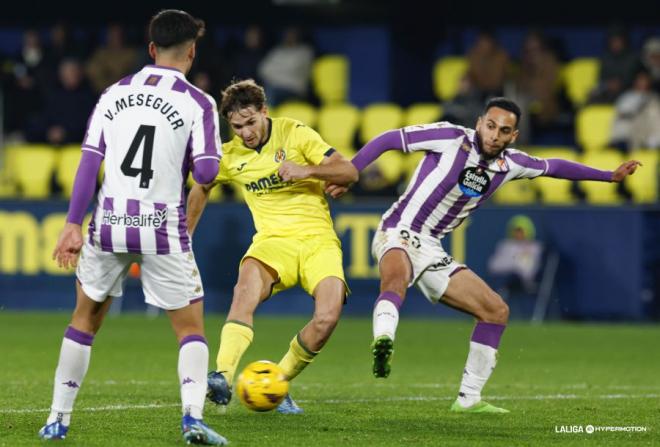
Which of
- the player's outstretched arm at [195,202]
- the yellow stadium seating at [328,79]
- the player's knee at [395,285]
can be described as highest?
the yellow stadium seating at [328,79]

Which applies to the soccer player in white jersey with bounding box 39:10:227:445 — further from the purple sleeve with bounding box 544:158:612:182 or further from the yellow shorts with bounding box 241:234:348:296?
the purple sleeve with bounding box 544:158:612:182

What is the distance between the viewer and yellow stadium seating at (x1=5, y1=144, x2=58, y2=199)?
1956cm

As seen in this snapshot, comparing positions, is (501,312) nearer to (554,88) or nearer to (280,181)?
(280,181)

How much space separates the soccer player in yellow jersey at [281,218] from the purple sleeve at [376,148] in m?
0.17

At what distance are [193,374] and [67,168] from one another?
13.4 m

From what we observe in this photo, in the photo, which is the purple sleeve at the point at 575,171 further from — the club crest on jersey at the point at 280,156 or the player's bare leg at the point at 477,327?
the club crest on jersey at the point at 280,156

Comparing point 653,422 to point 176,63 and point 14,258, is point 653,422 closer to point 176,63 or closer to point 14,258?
point 176,63

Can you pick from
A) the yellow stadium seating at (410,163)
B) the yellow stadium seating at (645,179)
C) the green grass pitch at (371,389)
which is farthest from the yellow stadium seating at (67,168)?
the yellow stadium seating at (645,179)

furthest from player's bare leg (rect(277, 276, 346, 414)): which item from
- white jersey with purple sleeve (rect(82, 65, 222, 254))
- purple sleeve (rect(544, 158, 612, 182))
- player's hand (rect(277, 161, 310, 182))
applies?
white jersey with purple sleeve (rect(82, 65, 222, 254))

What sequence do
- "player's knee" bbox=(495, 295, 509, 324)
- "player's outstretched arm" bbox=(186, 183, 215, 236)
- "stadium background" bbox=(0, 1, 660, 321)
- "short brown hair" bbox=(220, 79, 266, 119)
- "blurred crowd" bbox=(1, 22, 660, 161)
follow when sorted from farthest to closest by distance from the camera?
"blurred crowd" bbox=(1, 22, 660, 161), "stadium background" bbox=(0, 1, 660, 321), "player's knee" bbox=(495, 295, 509, 324), "player's outstretched arm" bbox=(186, 183, 215, 236), "short brown hair" bbox=(220, 79, 266, 119)

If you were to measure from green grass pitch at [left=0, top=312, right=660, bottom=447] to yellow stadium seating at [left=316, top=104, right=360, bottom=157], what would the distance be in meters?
3.58

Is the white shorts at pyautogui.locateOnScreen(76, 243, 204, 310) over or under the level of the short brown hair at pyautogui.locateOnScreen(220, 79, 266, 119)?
under

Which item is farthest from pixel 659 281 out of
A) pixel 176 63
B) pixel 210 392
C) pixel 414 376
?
pixel 176 63

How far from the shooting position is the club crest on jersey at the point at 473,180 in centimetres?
871
